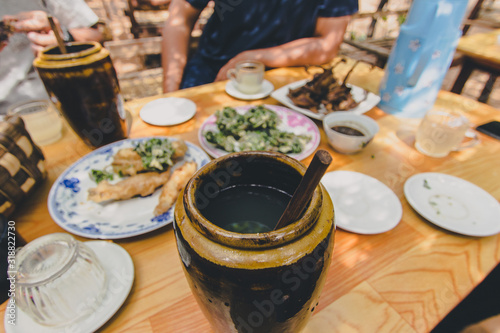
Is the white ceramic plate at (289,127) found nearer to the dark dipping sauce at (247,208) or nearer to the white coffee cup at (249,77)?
the white coffee cup at (249,77)

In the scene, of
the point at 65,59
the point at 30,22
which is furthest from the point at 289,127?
the point at 30,22

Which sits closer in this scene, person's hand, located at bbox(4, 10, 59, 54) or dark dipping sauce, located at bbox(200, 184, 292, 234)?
dark dipping sauce, located at bbox(200, 184, 292, 234)

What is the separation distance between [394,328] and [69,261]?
892 millimetres

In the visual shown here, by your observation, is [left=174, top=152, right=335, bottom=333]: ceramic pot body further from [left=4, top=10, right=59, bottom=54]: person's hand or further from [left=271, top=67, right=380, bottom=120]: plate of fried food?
[left=4, top=10, right=59, bottom=54]: person's hand

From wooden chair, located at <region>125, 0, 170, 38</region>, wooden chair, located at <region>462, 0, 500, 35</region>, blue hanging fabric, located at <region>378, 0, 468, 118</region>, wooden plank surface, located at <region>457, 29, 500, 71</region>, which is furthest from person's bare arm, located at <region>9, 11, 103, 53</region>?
wooden chair, located at <region>462, 0, 500, 35</region>

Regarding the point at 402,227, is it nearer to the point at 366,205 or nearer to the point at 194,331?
the point at 366,205

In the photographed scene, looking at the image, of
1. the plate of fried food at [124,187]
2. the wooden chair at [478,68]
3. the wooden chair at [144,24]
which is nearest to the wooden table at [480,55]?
the wooden chair at [478,68]

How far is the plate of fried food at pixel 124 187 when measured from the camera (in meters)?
0.97

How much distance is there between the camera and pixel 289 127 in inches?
61.8

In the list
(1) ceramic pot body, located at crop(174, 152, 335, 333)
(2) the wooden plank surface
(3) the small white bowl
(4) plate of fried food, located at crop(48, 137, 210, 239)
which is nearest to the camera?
(1) ceramic pot body, located at crop(174, 152, 335, 333)

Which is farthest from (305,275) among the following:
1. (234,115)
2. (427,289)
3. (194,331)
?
(234,115)

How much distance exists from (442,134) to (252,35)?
1.94 m

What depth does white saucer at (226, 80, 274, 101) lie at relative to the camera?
1.87 m

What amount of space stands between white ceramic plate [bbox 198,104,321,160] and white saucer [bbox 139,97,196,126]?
0.66 feet
